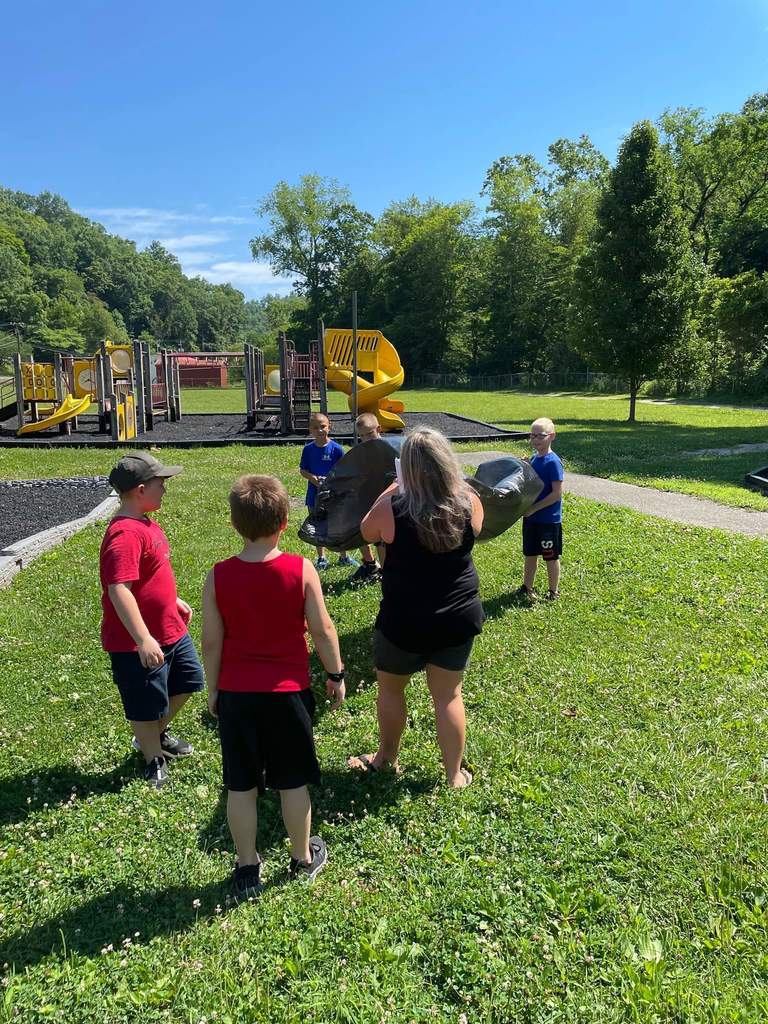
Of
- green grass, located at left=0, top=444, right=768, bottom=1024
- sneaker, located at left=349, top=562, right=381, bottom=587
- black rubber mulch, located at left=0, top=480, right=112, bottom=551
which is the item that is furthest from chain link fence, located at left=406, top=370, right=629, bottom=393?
green grass, located at left=0, top=444, right=768, bottom=1024

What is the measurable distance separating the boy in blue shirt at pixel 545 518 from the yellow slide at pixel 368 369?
1609cm

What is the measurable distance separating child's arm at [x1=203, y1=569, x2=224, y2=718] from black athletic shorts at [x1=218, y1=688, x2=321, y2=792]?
0.06 metres

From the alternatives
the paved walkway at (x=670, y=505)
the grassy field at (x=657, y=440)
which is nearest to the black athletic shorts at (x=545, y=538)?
the paved walkway at (x=670, y=505)

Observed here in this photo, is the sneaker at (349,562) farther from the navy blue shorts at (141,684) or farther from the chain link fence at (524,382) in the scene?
the chain link fence at (524,382)

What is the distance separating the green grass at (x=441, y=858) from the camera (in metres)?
2.47

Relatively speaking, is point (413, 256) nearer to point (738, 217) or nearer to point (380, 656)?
point (738, 217)

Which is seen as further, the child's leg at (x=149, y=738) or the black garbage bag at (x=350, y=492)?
the black garbage bag at (x=350, y=492)

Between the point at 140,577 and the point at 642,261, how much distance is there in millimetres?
26347

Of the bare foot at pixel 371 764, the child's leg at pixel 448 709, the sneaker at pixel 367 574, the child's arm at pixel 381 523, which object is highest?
the child's arm at pixel 381 523

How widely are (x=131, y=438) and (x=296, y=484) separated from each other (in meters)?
10.0

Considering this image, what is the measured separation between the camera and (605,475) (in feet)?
45.9

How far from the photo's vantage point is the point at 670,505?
11055 millimetres

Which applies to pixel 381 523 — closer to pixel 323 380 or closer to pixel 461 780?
pixel 461 780

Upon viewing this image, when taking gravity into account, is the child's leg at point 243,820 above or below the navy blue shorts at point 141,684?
below
